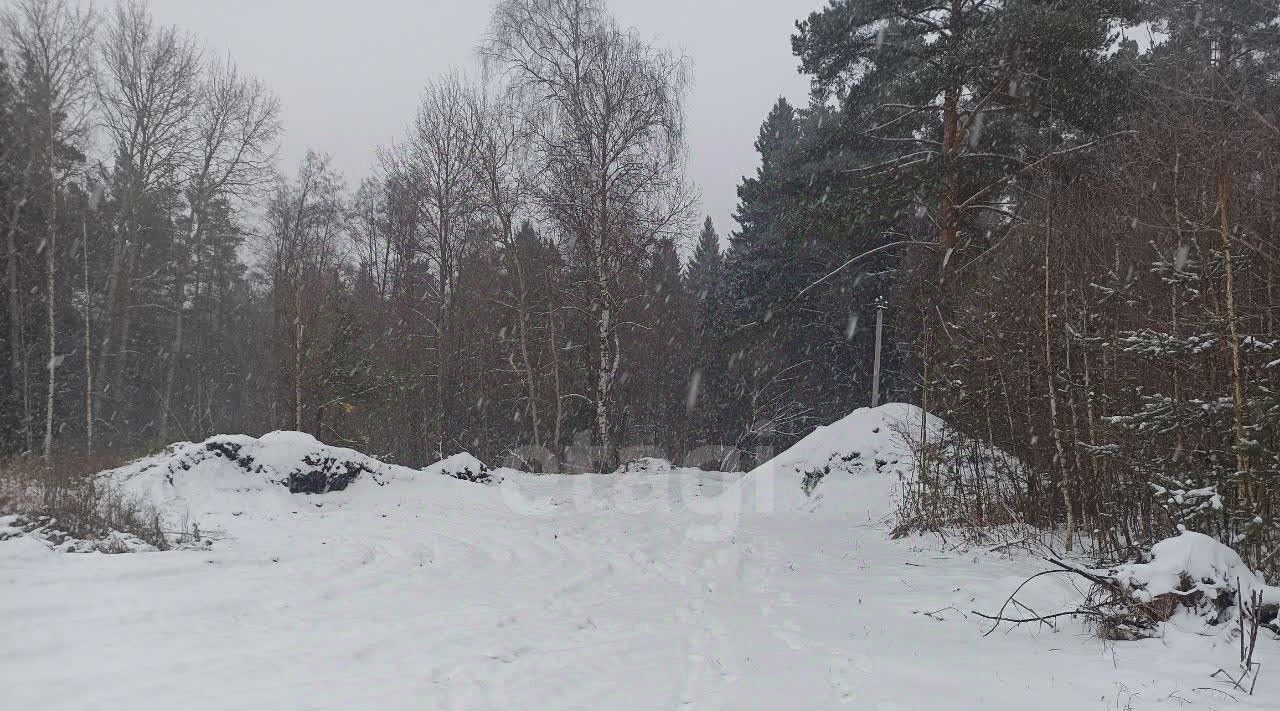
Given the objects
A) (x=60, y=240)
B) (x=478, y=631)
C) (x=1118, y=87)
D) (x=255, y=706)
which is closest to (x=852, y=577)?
(x=478, y=631)

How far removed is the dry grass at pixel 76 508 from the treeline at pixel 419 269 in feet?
31.9

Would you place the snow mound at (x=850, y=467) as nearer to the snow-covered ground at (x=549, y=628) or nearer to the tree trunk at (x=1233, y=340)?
the snow-covered ground at (x=549, y=628)

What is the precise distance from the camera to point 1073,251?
7934 millimetres

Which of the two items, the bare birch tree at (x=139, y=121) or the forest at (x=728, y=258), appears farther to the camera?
the bare birch tree at (x=139, y=121)

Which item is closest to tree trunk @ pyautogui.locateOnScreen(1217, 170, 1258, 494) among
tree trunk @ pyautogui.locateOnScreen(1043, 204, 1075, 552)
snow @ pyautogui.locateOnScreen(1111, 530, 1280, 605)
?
snow @ pyautogui.locateOnScreen(1111, 530, 1280, 605)

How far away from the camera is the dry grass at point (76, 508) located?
752cm

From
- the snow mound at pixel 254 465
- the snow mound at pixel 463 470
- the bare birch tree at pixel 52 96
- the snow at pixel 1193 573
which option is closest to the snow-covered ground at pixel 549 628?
the snow at pixel 1193 573

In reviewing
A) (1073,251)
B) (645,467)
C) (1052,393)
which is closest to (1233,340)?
(1052,393)

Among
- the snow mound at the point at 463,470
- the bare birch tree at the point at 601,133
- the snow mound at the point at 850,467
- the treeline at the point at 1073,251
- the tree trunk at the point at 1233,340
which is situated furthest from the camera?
the bare birch tree at the point at 601,133

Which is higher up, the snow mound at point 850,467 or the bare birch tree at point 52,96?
the bare birch tree at point 52,96

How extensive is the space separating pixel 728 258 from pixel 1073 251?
98.9ft

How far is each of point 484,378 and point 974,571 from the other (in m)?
20.5

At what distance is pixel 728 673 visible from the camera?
4.37 meters

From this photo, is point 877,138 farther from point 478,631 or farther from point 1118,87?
point 478,631
